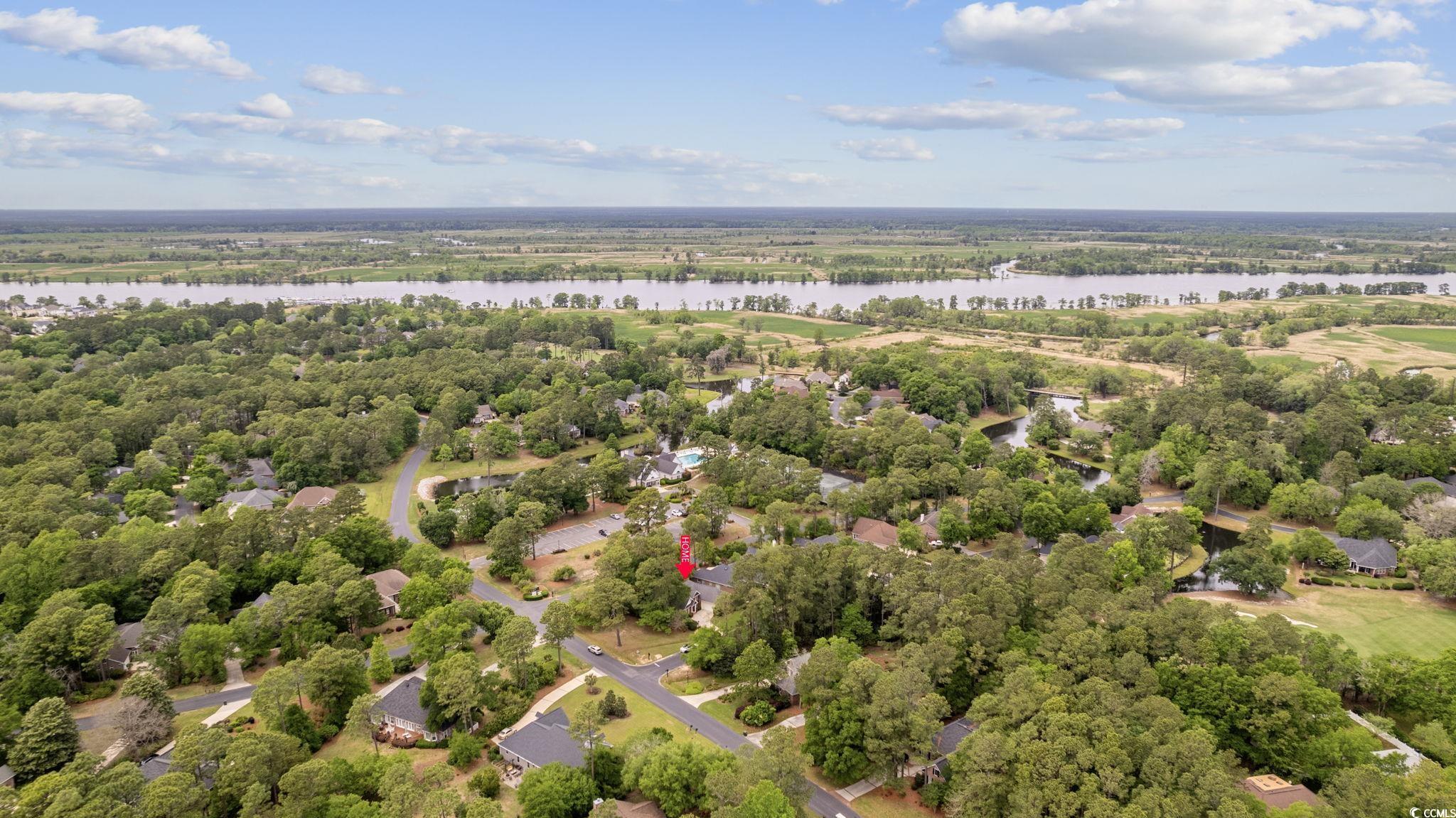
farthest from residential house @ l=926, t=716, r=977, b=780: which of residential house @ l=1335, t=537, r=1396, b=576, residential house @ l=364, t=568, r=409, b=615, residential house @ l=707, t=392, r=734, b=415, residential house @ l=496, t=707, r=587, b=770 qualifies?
residential house @ l=707, t=392, r=734, b=415

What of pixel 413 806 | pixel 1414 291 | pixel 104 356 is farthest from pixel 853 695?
pixel 1414 291

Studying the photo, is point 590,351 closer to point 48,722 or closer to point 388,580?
point 388,580

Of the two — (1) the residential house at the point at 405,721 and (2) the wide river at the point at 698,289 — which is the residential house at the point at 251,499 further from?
(2) the wide river at the point at 698,289

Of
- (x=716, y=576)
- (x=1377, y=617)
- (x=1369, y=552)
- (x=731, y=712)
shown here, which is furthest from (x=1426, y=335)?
(x=731, y=712)

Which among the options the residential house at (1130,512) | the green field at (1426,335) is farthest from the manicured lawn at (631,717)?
the green field at (1426,335)

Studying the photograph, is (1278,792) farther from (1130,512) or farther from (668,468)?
(668,468)

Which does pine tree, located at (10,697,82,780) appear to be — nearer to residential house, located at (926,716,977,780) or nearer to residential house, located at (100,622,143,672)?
residential house, located at (100,622,143,672)
